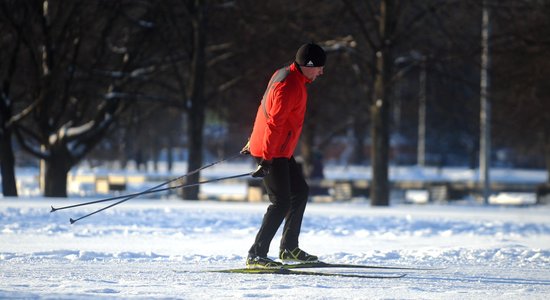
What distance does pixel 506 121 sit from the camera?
32.0m

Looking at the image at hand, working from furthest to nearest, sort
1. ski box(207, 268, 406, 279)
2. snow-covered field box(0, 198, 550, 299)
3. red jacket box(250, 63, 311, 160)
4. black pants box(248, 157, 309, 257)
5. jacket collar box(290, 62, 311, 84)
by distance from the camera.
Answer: black pants box(248, 157, 309, 257) < jacket collar box(290, 62, 311, 84) < red jacket box(250, 63, 311, 160) < ski box(207, 268, 406, 279) < snow-covered field box(0, 198, 550, 299)

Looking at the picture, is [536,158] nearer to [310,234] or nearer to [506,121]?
[506,121]

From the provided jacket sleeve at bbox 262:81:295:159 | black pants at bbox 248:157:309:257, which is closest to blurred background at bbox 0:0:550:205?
black pants at bbox 248:157:309:257

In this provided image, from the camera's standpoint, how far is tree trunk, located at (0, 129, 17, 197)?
22.7 meters

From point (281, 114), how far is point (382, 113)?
13.3 metres

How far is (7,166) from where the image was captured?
75.3ft

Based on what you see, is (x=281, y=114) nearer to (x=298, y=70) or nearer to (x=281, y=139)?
(x=281, y=139)

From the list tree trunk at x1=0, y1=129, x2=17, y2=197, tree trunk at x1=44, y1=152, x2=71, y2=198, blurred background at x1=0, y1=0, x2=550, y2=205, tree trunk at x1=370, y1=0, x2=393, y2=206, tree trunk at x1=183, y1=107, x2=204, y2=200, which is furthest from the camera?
tree trunk at x1=183, y1=107, x2=204, y2=200

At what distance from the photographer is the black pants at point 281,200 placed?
8297 millimetres

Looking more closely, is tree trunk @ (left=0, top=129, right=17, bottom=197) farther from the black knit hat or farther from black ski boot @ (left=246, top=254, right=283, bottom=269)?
the black knit hat

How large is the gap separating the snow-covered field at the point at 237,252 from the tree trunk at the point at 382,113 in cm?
382

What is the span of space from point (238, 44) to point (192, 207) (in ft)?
25.7

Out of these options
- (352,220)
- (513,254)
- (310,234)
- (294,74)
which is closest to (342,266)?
(294,74)

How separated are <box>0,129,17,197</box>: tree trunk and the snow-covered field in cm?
514
